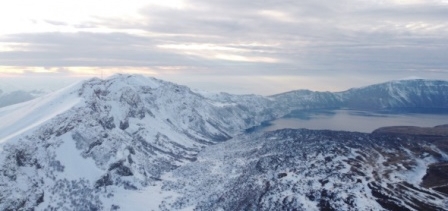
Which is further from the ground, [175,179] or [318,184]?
[318,184]

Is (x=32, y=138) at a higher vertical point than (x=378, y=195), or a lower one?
higher

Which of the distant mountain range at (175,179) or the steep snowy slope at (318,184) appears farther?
the distant mountain range at (175,179)

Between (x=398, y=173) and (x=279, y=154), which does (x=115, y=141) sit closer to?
(x=279, y=154)

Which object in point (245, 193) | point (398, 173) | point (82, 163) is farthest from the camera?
point (82, 163)

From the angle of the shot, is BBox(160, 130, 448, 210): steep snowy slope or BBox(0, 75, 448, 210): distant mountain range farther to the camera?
BBox(0, 75, 448, 210): distant mountain range

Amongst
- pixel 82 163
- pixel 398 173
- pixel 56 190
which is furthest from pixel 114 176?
pixel 398 173

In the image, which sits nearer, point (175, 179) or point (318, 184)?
point (318, 184)

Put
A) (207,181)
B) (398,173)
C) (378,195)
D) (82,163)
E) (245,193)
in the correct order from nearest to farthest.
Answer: (378,195) < (245,193) < (398,173) < (82,163) < (207,181)

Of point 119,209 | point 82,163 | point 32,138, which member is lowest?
point 119,209
